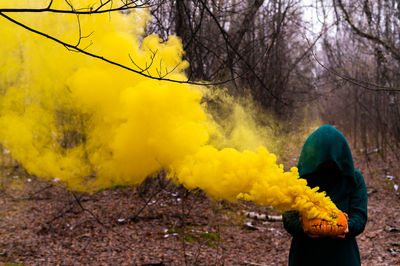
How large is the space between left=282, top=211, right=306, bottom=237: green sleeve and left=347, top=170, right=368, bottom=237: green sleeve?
1.21 ft

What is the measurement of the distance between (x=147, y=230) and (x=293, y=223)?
5466 mm

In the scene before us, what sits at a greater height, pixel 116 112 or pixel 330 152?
pixel 116 112

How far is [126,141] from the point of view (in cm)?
374

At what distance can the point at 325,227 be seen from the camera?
229 cm

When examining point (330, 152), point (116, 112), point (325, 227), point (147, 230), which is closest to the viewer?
point (325, 227)

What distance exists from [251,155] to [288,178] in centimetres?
36

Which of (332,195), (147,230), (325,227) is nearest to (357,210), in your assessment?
(332,195)

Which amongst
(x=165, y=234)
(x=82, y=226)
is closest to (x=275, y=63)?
(x=165, y=234)

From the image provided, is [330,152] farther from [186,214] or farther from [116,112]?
[186,214]

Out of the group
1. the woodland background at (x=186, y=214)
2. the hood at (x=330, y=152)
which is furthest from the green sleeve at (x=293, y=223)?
the woodland background at (x=186, y=214)

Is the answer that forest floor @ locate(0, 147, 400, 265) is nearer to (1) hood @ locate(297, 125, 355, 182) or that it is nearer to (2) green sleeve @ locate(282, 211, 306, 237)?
(2) green sleeve @ locate(282, 211, 306, 237)

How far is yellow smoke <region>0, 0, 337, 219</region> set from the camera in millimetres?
2881

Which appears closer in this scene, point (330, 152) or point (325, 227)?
point (325, 227)

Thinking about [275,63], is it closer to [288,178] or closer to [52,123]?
[52,123]
